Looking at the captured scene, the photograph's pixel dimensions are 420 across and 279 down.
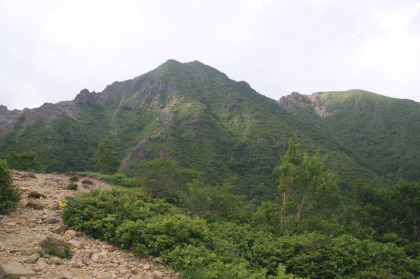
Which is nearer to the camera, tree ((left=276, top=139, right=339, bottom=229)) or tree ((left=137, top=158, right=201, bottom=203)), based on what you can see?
tree ((left=276, top=139, right=339, bottom=229))

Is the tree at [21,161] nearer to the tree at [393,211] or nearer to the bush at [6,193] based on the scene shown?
the bush at [6,193]

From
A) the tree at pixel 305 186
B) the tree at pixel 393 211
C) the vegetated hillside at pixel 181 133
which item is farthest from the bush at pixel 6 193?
the vegetated hillside at pixel 181 133

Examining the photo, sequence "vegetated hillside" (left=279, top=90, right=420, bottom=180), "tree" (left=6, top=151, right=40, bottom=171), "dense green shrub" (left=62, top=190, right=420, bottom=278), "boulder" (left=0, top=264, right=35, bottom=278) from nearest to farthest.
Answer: "boulder" (left=0, top=264, right=35, bottom=278) < "dense green shrub" (left=62, top=190, right=420, bottom=278) < "tree" (left=6, top=151, right=40, bottom=171) < "vegetated hillside" (left=279, top=90, right=420, bottom=180)

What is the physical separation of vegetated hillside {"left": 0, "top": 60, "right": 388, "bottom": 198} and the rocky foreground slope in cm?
4178

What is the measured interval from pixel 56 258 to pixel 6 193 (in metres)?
4.10

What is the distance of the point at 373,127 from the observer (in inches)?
3669

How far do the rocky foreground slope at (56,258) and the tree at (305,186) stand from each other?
32.9 ft

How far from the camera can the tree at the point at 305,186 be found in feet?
43.1

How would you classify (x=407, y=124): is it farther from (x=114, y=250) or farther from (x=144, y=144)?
(x=114, y=250)

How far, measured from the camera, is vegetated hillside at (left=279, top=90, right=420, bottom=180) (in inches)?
2645

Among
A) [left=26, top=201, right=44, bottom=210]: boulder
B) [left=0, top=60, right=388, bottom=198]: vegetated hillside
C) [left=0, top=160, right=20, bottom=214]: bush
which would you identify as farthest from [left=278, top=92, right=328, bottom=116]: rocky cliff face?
[left=0, top=160, right=20, bottom=214]: bush

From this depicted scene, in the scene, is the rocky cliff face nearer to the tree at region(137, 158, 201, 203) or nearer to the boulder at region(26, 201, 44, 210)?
the tree at region(137, 158, 201, 203)

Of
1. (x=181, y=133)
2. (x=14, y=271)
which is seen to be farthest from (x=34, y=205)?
(x=181, y=133)

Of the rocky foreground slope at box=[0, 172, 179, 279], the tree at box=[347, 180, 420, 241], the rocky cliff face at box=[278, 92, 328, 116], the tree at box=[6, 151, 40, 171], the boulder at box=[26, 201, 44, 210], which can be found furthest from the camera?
the rocky cliff face at box=[278, 92, 328, 116]
